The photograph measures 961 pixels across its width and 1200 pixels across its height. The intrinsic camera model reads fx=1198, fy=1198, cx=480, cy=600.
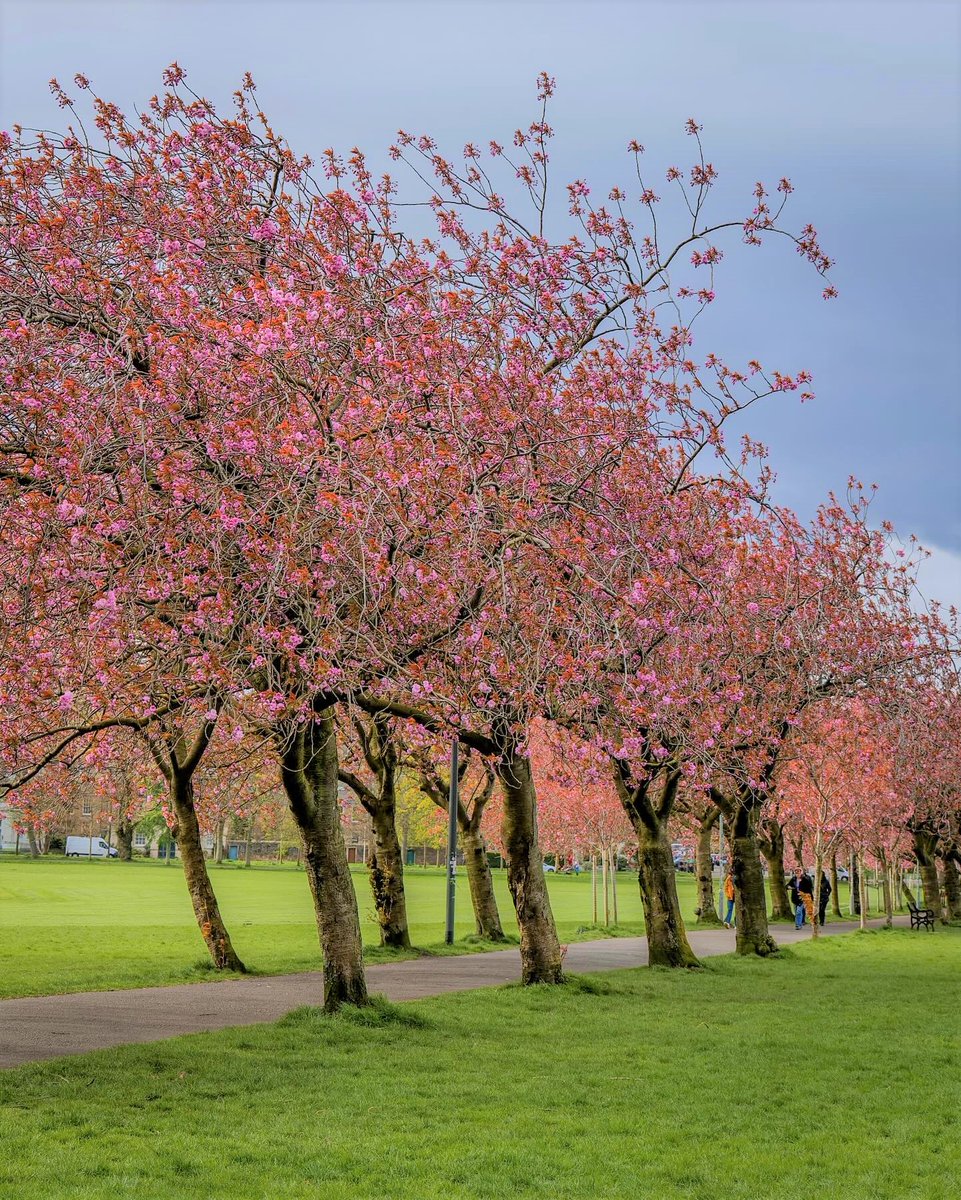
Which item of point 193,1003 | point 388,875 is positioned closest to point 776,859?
point 388,875

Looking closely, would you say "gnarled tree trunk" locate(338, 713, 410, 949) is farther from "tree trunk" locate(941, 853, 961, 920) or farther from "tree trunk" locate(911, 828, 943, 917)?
"tree trunk" locate(941, 853, 961, 920)

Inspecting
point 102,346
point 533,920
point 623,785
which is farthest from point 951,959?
point 102,346

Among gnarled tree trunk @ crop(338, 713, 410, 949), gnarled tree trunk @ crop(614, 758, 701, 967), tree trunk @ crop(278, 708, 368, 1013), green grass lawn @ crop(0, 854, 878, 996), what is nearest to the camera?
tree trunk @ crop(278, 708, 368, 1013)

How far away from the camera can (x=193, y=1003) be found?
15.8 m

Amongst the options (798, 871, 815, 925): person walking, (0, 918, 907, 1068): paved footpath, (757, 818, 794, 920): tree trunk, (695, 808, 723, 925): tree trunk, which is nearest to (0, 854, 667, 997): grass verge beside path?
(0, 918, 907, 1068): paved footpath

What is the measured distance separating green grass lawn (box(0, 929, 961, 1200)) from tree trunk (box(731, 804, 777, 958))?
9015 millimetres

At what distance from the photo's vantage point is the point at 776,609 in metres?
20.7

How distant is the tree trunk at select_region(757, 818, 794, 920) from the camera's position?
36.2 meters

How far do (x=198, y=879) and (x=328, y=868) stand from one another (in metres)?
6.68

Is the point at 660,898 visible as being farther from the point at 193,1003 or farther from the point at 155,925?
the point at 155,925

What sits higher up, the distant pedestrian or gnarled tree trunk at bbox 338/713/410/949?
gnarled tree trunk at bbox 338/713/410/949

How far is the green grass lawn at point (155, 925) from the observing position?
66.5 ft

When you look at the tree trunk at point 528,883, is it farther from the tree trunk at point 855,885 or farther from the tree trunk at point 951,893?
the tree trunk at point 951,893

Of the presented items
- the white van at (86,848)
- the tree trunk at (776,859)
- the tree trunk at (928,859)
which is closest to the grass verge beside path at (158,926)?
the tree trunk at (776,859)
